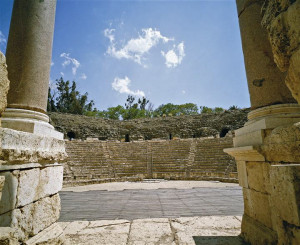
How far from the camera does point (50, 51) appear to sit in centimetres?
269

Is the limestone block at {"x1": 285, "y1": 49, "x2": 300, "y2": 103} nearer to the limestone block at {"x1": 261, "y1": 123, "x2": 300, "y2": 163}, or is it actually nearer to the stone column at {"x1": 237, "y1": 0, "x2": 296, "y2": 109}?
the limestone block at {"x1": 261, "y1": 123, "x2": 300, "y2": 163}

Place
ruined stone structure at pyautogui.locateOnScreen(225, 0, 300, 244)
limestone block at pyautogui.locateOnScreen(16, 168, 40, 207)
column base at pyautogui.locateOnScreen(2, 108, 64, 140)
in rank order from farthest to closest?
1. column base at pyautogui.locateOnScreen(2, 108, 64, 140)
2. limestone block at pyautogui.locateOnScreen(16, 168, 40, 207)
3. ruined stone structure at pyautogui.locateOnScreen(225, 0, 300, 244)

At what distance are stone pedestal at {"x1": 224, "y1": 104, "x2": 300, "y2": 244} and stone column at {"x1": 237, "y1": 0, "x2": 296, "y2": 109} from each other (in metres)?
0.18

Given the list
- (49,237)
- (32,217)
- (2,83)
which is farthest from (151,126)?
(2,83)

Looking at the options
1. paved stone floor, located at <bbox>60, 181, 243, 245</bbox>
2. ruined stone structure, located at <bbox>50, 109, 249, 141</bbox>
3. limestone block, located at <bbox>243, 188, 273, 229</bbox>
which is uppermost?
ruined stone structure, located at <bbox>50, 109, 249, 141</bbox>

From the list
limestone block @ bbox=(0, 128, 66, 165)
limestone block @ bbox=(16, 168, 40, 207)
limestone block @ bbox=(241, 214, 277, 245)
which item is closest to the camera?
limestone block @ bbox=(0, 128, 66, 165)

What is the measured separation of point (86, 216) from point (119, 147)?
40.1 feet

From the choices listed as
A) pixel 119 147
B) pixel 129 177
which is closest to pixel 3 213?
pixel 129 177

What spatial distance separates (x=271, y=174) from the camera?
50.8 inches

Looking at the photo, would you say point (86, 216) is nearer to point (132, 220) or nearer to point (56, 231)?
point (132, 220)

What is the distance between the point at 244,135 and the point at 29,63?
301 centimetres

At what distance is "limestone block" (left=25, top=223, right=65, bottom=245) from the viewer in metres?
1.71

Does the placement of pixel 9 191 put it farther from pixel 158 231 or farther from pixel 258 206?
pixel 258 206

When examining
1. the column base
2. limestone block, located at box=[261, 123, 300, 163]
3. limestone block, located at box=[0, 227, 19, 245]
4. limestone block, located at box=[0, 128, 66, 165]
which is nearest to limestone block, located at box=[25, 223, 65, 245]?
limestone block, located at box=[0, 227, 19, 245]
